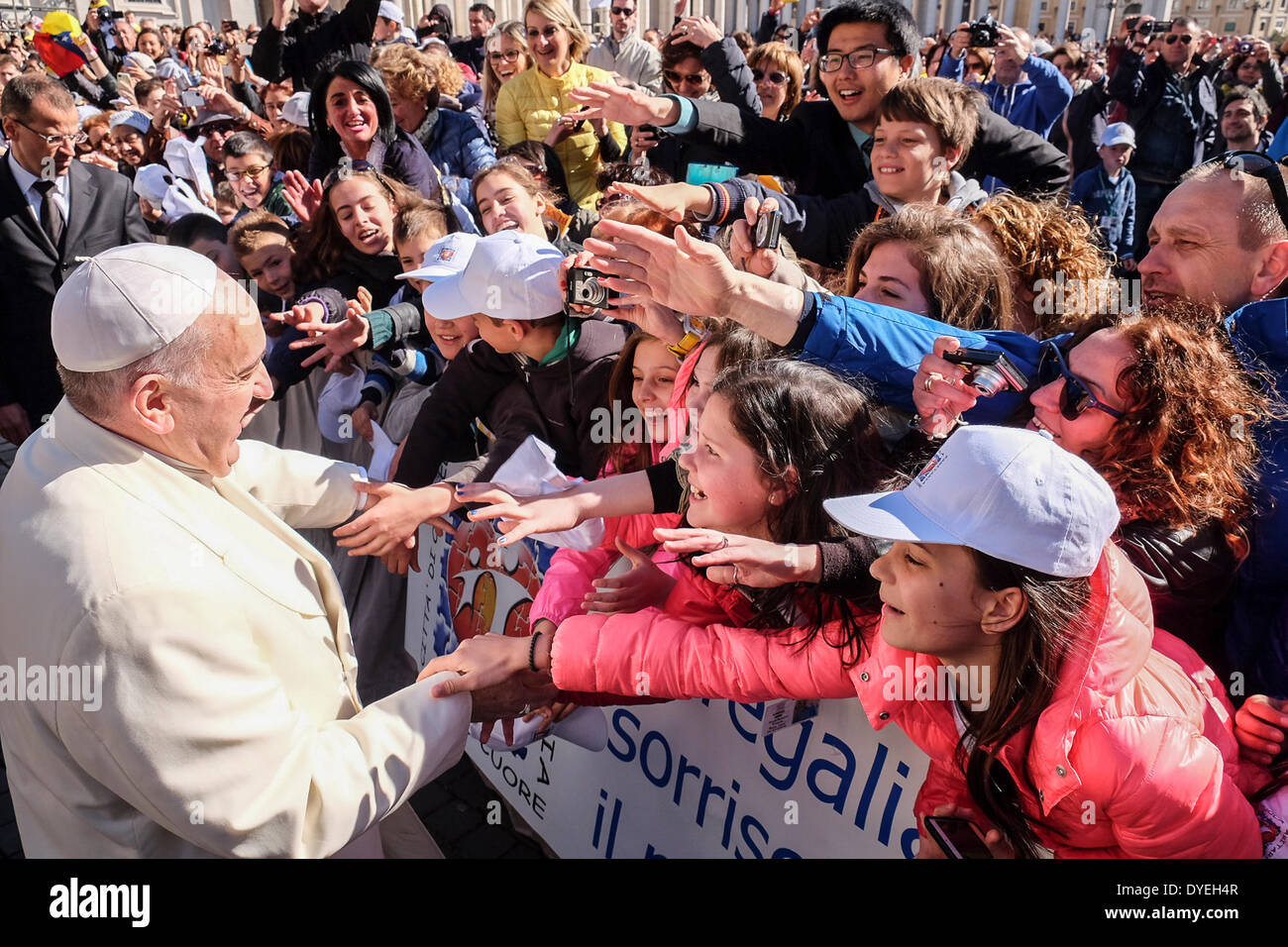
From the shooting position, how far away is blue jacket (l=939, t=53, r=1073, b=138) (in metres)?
7.43

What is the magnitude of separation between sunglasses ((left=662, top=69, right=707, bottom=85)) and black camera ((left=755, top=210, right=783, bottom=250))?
3592mm

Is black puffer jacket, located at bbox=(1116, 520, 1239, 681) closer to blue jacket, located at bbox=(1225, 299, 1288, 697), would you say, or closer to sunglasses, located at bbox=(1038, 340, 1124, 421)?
blue jacket, located at bbox=(1225, 299, 1288, 697)

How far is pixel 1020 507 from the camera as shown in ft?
4.82

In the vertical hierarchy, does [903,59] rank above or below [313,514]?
above

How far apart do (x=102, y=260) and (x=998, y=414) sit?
84.9 inches

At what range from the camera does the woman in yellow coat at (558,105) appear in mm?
6047

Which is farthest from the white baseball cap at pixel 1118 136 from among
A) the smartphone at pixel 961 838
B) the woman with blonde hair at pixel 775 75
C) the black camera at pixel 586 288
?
the smartphone at pixel 961 838

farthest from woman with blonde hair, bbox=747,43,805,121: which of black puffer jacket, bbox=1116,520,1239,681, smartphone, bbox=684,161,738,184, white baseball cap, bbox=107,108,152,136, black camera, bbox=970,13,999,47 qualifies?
white baseball cap, bbox=107,108,152,136

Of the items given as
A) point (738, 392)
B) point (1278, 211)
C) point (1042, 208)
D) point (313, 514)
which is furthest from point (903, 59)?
point (313, 514)

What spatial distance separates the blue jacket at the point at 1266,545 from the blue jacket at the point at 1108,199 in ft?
15.8

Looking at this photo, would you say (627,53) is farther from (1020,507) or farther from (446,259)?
(1020,507)

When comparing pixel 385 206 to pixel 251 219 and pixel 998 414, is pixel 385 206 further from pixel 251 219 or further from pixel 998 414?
pixel 998 414

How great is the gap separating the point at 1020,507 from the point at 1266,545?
35.4 inches

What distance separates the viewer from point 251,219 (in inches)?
180
